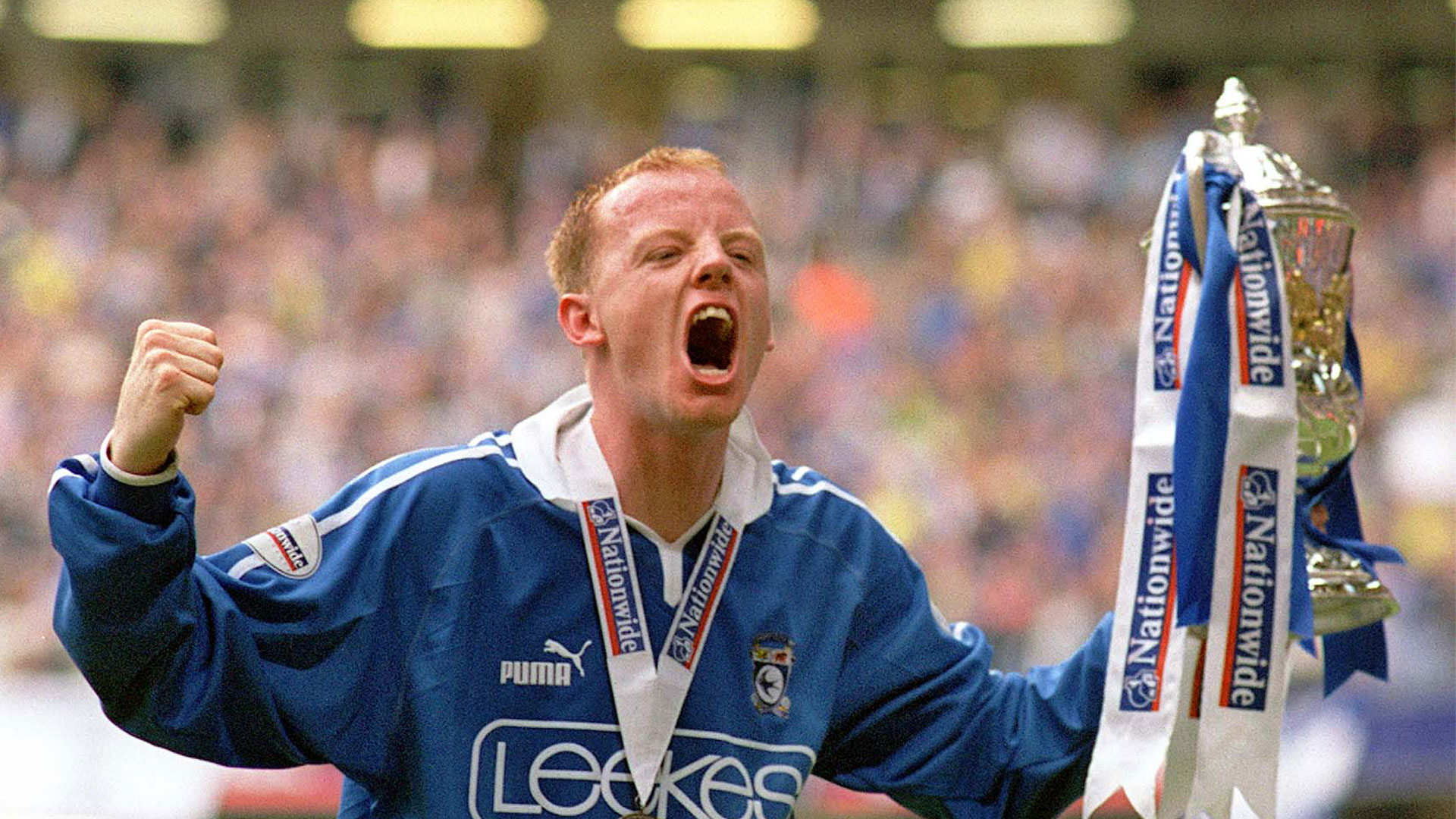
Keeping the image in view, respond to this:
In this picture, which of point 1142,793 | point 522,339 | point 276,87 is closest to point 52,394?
point 522,339

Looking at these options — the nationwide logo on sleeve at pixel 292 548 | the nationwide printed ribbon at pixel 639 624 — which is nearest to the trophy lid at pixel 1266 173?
the nationwide printed ribbon at pixel 639 624

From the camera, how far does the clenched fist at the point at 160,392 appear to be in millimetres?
2467

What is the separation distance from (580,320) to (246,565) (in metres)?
0.72

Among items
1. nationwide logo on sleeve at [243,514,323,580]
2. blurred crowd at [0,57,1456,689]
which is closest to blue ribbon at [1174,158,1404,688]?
nationwide logo on sleeve at [243,514,323,580]

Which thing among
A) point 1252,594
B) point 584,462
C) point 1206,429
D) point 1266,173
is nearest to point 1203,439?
point 1206,429

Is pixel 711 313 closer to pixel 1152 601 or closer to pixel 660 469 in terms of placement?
pixel 660 469

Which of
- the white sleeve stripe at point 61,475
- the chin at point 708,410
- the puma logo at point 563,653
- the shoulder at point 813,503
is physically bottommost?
the puma logo at point 563,653

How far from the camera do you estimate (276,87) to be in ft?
47.1

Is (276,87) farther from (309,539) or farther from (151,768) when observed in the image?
(309,539)

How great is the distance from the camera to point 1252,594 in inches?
107

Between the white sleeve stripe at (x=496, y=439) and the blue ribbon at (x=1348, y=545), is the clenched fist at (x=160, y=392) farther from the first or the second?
the blue ribbon at (x=1348, y=545)

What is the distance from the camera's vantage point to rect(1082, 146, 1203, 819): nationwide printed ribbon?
276 centimetres

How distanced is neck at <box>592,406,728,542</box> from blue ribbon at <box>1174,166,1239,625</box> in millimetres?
766

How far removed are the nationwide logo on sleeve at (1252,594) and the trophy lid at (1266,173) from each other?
1.54ft
